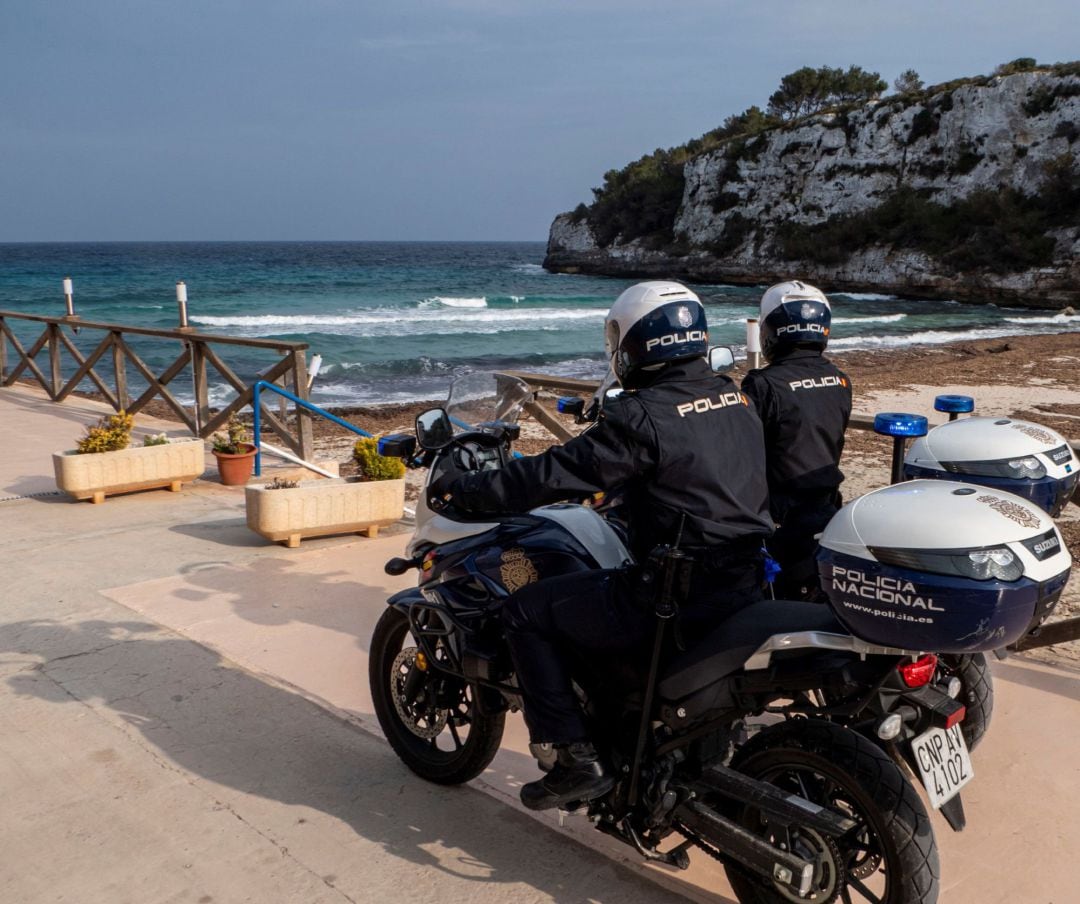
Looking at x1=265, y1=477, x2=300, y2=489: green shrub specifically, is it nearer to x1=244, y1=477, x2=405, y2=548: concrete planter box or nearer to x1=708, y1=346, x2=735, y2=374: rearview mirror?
x1=244, y1=477, x2=405, y2=548: concrete planter box

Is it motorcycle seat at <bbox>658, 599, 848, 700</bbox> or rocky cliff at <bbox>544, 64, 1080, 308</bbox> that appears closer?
motorcycle seat at <bbox>658, 599, 848, 700</bbox>

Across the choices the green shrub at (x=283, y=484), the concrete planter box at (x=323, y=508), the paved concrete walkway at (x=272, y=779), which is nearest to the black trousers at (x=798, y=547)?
the paved concrete walkway at (x=272, y=779)

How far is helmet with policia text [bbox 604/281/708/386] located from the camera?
9.14 feet

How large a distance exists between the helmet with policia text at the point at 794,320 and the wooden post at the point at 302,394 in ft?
18.4

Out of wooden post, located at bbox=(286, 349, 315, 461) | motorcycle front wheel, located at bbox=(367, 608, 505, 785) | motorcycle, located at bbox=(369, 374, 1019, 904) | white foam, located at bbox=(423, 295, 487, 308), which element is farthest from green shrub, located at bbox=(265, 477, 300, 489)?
white foam, located at bbox=(423, 295, 487, 308)

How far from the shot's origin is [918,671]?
2.47m

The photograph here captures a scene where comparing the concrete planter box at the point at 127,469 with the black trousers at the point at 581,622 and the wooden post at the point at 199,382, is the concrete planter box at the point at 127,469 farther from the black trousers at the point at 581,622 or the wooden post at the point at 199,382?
the black trousers at the point at 581,622

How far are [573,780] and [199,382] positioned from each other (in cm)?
830

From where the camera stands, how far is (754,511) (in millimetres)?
2775

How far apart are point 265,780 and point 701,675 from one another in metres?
1.76

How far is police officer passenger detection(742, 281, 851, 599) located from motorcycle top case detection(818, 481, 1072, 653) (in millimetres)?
1274

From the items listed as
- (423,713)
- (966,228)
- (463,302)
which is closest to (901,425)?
(423,713)

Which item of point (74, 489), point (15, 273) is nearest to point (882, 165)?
point (15, 273)

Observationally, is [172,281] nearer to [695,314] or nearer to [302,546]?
[302,546]
